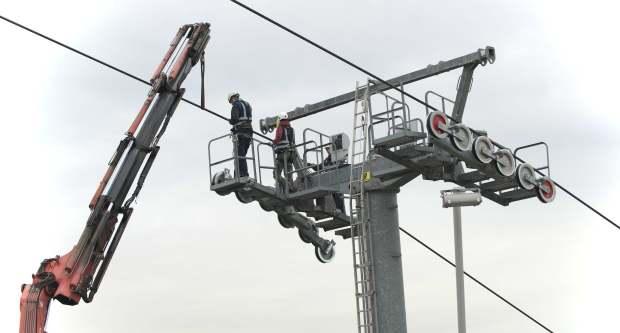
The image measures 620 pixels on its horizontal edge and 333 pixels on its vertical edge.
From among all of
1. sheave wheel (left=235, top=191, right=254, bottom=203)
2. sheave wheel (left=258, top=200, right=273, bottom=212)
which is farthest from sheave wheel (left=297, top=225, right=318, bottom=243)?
sheave wheel (left=235, top=191, right=254, bottom=203)

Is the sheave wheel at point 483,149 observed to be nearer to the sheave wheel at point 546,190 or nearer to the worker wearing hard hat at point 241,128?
the sheave wheel at point 546,190

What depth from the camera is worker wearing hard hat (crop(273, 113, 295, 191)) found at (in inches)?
1211

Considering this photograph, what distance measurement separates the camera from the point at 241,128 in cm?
3028

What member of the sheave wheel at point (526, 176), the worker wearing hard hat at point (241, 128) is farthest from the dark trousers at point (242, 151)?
the sheave wheel at point (526, 176)

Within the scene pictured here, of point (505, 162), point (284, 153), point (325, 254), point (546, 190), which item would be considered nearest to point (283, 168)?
point (284, 153)

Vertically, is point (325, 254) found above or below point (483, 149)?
below

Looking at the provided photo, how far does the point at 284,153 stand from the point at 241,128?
1278 mm

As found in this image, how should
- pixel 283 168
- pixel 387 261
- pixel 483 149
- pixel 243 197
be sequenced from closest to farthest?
pixel 483 149, pixel 387 261, pixel 243 197, pixel 283 168

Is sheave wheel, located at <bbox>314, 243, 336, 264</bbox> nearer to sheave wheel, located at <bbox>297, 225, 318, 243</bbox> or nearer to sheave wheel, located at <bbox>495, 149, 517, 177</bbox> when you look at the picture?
sheave wheel, located at <bbox>297, 225, 318, 243</bbox>

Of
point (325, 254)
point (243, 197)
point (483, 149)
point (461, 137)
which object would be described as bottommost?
point (325, 254)

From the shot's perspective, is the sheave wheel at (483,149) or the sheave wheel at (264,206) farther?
the sheave wheel at (264,206)

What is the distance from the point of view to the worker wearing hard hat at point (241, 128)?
2991 cm

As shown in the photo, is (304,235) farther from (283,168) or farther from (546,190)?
(546,190)

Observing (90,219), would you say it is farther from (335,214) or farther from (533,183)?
(533,183)
